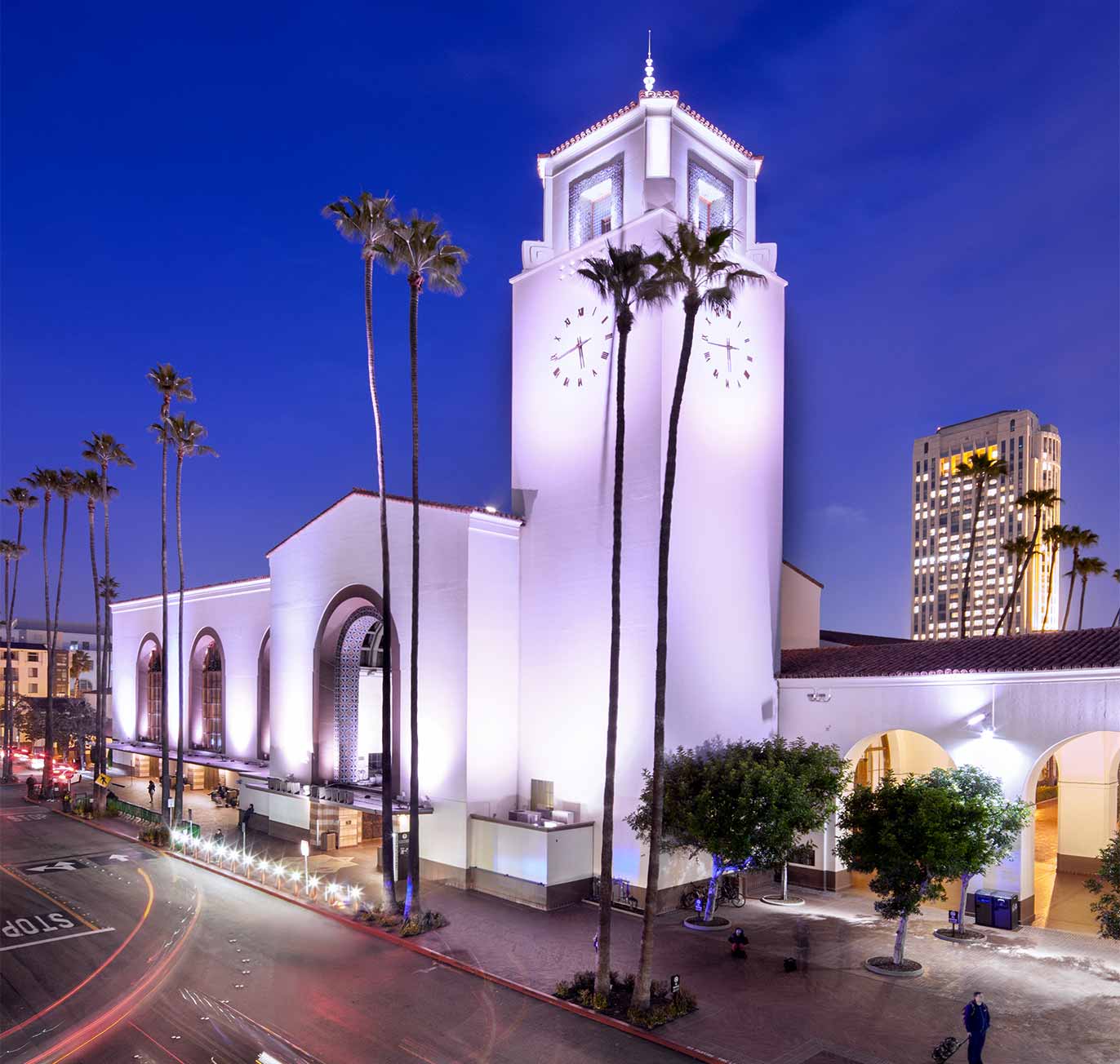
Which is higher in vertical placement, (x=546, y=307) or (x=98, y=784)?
(x=546, y=307)

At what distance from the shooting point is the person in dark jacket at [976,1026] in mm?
14977

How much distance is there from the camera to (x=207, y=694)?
169 ft

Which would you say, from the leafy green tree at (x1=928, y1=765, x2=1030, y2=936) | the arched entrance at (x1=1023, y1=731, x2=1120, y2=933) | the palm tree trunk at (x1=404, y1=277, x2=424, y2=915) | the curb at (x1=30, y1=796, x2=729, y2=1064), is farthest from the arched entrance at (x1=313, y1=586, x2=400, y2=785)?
the arched entrance at (x1=1023, y1=731, x2=1120, y2=933)

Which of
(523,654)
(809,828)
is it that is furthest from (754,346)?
(809,828)

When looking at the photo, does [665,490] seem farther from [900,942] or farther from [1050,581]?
[1050,581]

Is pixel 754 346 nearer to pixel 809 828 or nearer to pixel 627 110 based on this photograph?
pixel 627 110

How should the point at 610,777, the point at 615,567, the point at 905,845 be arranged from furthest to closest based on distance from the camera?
the point at 905,845, the point at 615,567, the point at 610,777

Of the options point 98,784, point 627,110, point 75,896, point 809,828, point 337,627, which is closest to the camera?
point 809,828

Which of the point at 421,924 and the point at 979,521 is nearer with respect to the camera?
the point at 421,924

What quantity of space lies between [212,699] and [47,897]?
951 inches

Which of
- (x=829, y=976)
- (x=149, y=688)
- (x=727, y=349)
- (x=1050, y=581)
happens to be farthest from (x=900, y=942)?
(x=149, y=688)

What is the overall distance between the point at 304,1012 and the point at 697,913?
39.2ft

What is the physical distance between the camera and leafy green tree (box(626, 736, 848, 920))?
23297mm

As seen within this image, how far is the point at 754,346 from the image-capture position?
3080 centimetres
